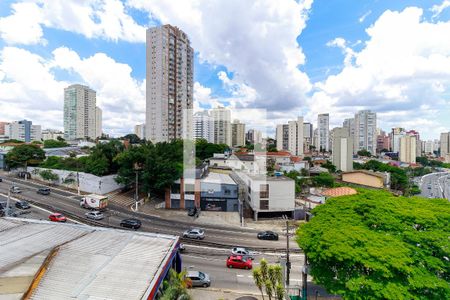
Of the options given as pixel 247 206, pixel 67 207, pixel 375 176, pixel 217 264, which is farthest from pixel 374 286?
pixel 375 176

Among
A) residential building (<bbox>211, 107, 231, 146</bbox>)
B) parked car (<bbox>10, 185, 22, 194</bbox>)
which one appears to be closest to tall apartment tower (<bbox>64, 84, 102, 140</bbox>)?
residential building (<bbox>211, 107, 231, 146</bbox>)

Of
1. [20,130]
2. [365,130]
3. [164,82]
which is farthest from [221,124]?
[20,130]

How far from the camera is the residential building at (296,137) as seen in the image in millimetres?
106438

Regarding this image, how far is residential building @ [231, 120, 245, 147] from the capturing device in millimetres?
112144

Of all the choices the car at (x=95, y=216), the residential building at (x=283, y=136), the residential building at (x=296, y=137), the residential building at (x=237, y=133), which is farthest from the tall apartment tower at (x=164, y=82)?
the residential building at (x=283, y=136)

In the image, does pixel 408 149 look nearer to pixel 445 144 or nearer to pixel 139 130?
pixel 445 144

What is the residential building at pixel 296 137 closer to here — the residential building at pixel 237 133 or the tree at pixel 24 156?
the residential building at pixel 237 133

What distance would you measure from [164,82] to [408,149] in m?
118

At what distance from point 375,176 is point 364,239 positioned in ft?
179

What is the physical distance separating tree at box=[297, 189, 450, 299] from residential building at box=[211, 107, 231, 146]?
88.1m

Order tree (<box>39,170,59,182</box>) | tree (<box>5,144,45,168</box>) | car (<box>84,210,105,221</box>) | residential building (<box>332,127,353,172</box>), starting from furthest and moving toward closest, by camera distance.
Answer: residential building (<box>332,127,353,172</box>)
tree (<box>5,144,45,168</box>)
tree (<box>39,170,59,182</box>)
car (<box>84,210,105,221</box>)

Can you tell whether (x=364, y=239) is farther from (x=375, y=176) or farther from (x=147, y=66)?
(x=147, y=66)

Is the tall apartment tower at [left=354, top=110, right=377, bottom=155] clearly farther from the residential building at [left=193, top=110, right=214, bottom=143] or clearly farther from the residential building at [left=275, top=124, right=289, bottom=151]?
the residential building at [left=193, top=110, right=214, bottom=143]

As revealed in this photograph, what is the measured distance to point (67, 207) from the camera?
29.5 meters
